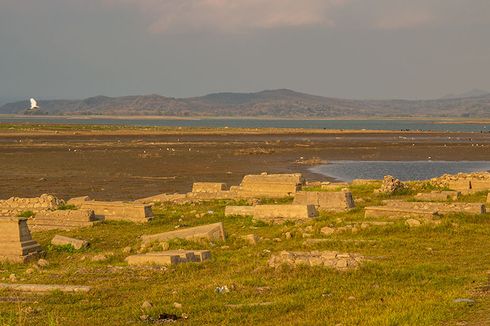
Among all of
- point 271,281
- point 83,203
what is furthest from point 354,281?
point 83,203

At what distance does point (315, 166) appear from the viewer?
53562mm

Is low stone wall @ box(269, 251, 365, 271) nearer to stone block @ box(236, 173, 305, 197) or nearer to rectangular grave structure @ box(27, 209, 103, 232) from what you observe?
rectangular grave structure @ box(27, 209, 103, 232)

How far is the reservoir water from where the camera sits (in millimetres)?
47000

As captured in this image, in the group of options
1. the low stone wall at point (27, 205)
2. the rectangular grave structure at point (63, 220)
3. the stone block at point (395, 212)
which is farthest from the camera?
the low stone wall at point (27, 205)

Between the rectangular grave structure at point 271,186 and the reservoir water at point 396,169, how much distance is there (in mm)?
15163

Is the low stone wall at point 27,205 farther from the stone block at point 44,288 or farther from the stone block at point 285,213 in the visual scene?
the stone block at point 44,288

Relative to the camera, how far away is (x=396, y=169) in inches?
2029

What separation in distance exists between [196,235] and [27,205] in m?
9.93

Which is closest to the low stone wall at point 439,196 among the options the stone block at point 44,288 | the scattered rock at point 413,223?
the scattered rock at point 413,223

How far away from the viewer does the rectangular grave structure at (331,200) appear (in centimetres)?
2359

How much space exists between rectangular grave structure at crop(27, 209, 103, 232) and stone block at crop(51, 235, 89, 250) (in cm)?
301

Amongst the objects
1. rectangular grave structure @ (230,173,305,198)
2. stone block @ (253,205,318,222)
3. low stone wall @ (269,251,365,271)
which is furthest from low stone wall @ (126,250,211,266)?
rectangular grave structure @ (230,173,305,198)

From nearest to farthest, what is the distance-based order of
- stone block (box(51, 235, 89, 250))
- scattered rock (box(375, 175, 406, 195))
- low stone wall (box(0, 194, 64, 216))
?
1. stone block (box(51, 235, 89, 250))
2. low stone wall (box(0, 194, 64, 216))
3. scattered rock (box(375, 175, 406, 195))

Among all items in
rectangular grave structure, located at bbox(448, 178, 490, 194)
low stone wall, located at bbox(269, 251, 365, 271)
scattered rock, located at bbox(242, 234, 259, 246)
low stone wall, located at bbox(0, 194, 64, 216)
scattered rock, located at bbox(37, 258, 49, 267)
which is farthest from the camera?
rectangular grave structure, located at bbox(448, 178, 490, 194)
